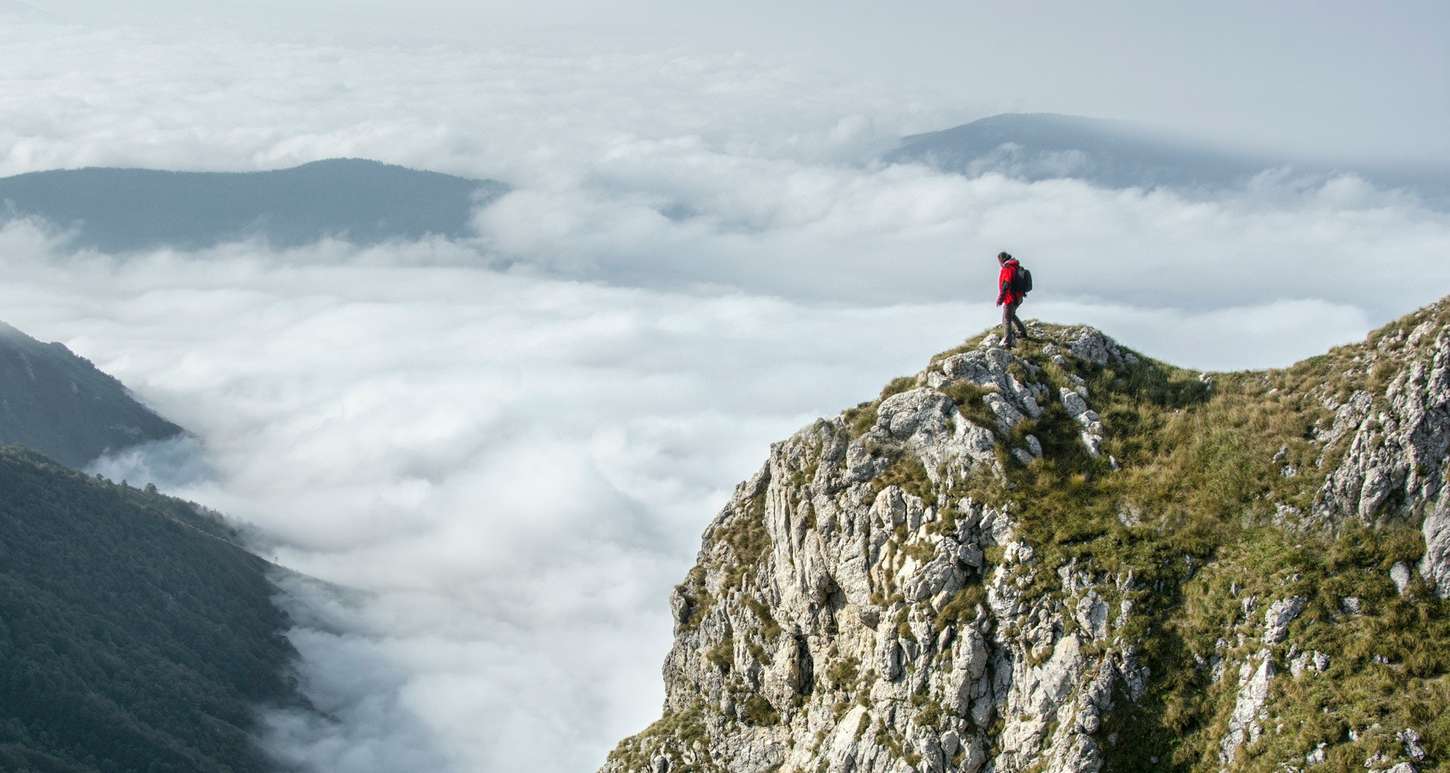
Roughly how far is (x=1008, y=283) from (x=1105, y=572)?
1373cm

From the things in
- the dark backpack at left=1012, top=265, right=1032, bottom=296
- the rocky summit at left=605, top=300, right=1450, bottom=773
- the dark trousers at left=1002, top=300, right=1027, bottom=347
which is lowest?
the rocky summit at left=605, top=300, right=1450, bottom=773

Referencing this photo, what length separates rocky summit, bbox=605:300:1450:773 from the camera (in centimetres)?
2950

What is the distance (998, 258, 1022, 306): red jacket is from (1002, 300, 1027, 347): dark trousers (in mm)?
245

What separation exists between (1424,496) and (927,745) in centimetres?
1575

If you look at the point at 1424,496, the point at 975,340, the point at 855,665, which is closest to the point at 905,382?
the point at 975,340

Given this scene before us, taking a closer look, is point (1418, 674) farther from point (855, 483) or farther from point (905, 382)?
point (905, 382)

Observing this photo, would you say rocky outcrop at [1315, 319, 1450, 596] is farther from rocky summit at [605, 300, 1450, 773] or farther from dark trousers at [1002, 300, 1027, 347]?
dark trousers at [1002, 300, 1027, 347]

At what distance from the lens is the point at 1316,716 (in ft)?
91.7

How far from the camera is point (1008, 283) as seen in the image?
143ft

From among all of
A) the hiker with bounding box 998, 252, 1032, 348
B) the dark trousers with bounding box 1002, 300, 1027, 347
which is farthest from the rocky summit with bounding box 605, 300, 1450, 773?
the hiker with bounding box 998, 252, 1032, 348

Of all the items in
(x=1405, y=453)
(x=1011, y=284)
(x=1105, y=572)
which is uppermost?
(x=1011, y=284)

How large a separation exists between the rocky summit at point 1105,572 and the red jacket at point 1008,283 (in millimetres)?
2080

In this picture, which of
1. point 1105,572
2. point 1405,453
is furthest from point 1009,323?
point 1405,453

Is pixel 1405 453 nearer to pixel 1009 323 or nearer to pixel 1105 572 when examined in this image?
pixel 1105 572
